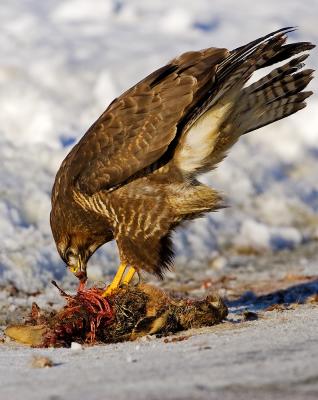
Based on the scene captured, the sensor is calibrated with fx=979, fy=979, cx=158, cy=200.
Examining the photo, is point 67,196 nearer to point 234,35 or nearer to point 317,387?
point 317,387

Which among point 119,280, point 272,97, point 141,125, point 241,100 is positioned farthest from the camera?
point 272,97

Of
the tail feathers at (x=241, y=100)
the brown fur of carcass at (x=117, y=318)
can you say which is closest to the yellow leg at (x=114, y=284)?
the brown fur of carcass at (x=117, y=318)

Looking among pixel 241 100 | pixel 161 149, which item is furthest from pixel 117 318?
pixel 241 100

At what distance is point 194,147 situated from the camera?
26.6ft

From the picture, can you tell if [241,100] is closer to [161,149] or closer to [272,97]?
[272,97]

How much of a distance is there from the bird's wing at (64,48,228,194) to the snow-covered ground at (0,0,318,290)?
226cm

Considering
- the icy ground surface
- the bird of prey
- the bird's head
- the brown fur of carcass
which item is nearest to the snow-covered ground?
the bird's head

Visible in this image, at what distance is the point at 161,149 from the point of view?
305 inches

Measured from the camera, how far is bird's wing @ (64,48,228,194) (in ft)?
25.5

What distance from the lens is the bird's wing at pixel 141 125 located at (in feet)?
25.5

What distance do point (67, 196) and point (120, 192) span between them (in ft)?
1.78

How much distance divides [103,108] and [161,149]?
748 centimetres

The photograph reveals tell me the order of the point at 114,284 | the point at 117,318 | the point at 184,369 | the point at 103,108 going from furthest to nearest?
the point at 103,108
the point at 114,284
the point at 117,318
the point at 184,369

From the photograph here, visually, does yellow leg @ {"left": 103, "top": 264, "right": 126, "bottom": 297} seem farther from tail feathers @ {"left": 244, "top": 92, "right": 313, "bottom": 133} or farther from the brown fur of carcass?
tail feathers @ {"left": 244, "top": 92, "right": 313, "bottom": 133}
